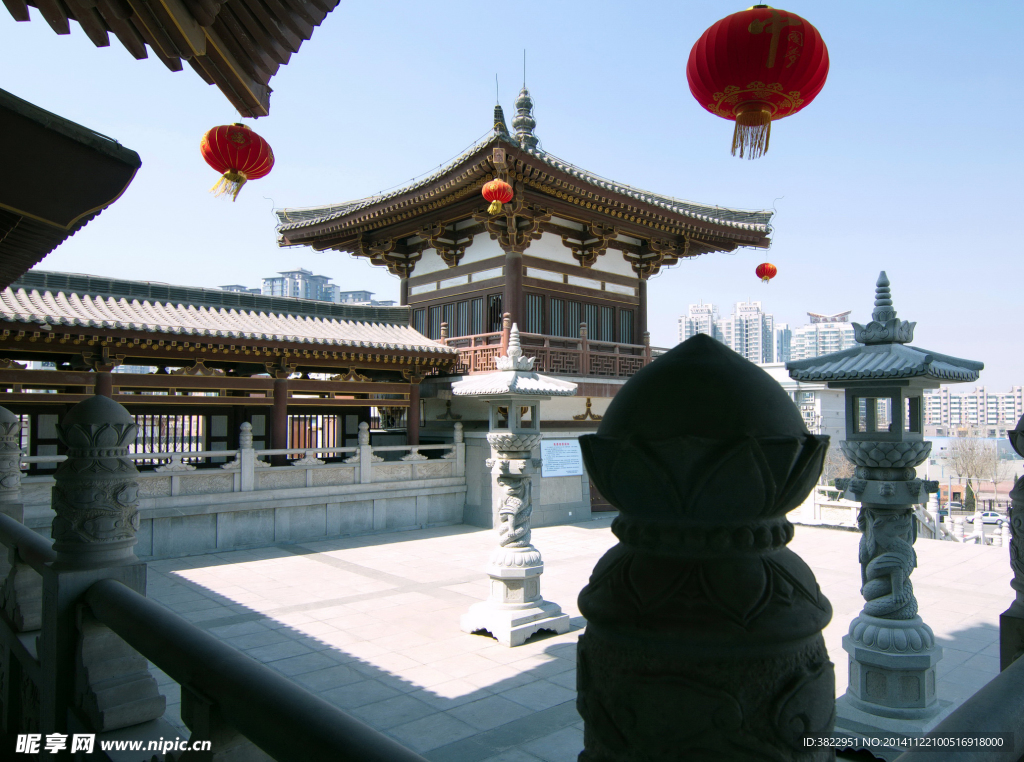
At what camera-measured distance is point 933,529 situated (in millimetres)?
12164

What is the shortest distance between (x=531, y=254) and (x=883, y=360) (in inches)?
369

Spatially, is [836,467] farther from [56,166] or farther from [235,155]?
[56,166]

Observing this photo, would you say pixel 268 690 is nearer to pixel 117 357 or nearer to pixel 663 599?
pixel 663 599

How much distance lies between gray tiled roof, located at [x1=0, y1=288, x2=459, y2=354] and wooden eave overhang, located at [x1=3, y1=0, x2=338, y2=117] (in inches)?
307

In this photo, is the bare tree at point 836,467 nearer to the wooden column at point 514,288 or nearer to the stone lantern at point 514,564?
the wooden column at point 514,288

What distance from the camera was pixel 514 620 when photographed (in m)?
6.19

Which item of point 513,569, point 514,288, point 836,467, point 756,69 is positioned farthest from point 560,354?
point 836,467

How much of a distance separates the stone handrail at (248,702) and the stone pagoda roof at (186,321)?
873cm

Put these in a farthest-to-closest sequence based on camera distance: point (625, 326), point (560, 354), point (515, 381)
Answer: point (625, 326) → point (560, 354) → point (515, 381)

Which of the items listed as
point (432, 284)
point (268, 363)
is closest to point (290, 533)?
point (268, 363)

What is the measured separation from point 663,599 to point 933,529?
13.9 metres

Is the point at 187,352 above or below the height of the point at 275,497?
above

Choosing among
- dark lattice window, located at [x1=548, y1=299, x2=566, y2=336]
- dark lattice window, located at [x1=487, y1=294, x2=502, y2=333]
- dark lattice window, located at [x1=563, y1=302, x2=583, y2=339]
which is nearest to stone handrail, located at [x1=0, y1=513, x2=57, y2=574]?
dark lattice window, located at [x1=487, y1=294, x2=502, y2=333]

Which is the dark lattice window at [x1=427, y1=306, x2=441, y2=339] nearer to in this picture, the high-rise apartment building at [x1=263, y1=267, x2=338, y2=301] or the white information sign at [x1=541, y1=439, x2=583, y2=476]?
the white information sign at [x1=541, y1=439, x2=583, y2=476]
